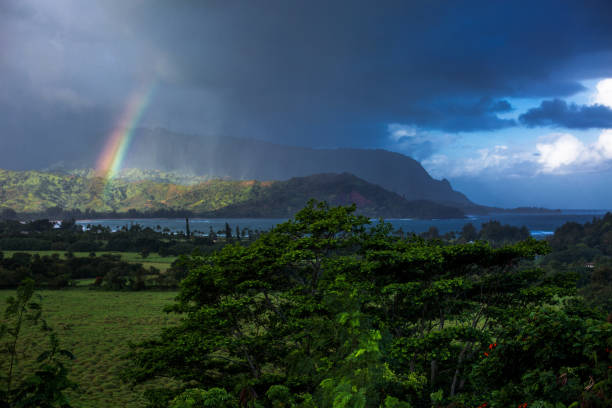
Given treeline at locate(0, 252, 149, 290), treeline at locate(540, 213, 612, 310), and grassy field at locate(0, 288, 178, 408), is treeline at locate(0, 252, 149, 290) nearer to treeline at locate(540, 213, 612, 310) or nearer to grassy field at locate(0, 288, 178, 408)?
grassy field at locate(0, 288, 178, 408)

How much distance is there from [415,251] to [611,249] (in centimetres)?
12633

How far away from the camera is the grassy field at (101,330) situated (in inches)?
848

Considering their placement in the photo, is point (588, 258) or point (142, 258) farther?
point (588, 258)

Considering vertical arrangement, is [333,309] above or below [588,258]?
above

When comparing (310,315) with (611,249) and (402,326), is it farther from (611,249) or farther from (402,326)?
(611,249)

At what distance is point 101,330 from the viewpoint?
1359 inches

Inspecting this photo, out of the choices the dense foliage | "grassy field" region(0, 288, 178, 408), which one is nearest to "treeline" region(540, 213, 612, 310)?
the dense foliage

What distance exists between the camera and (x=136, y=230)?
124 metres

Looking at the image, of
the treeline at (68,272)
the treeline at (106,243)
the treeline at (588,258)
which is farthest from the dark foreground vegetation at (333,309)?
the treeline at (106,243)

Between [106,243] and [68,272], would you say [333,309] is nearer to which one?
[68,272]

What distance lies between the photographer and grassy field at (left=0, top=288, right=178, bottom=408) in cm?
2153

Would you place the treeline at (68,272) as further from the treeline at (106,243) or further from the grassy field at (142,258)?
the treeline at (106,243)

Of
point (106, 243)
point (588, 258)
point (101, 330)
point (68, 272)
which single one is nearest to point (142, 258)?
point (106, 243)

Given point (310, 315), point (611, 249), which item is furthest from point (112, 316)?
point (611, 249)
